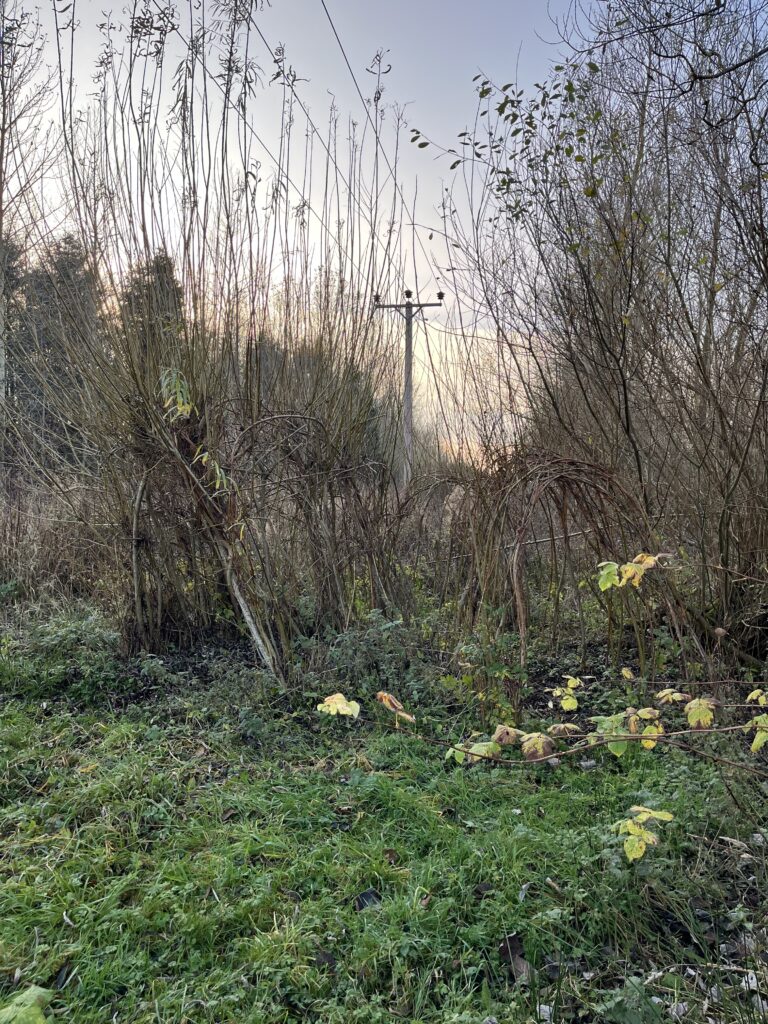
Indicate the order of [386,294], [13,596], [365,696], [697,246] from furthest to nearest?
[13,596], [386,294], [697,246], [365,696]

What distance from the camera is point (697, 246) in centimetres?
401

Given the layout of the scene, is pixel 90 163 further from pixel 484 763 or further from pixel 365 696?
pixel 484 763

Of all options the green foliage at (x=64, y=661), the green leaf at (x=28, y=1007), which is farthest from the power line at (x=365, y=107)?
the green leaf at (x=28, y=1007)

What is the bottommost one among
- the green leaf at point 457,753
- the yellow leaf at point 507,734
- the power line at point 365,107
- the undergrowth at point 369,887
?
the undergrowth at point 369,887

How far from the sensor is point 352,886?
7.18ft

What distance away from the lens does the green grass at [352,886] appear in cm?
182

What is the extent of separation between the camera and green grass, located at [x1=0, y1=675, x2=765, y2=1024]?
1.82 m

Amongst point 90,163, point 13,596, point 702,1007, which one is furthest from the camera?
point 13,596

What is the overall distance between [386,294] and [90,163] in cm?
221

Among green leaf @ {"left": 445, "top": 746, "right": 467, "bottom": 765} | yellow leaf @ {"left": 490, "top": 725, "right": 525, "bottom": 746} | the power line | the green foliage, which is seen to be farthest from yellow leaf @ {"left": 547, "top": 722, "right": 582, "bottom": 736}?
the power line

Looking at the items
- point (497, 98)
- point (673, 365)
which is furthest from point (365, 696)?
point (497, 98)

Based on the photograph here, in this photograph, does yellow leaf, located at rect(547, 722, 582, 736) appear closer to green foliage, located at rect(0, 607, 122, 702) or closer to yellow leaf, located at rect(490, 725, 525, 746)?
yellow leaf, located at rect(490, 725, 525, 746)

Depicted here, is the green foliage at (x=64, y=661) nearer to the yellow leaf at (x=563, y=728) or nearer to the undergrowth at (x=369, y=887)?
the undergrowth at (x=369, y=887)

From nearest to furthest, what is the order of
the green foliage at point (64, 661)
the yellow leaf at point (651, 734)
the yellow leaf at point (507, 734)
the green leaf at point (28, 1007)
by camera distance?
the green leaf at point (28, 1007) < the yellow leaf at point (651, 734) < the yellow leaf at point (507, 734) < the green foliage at point (64, 661)
